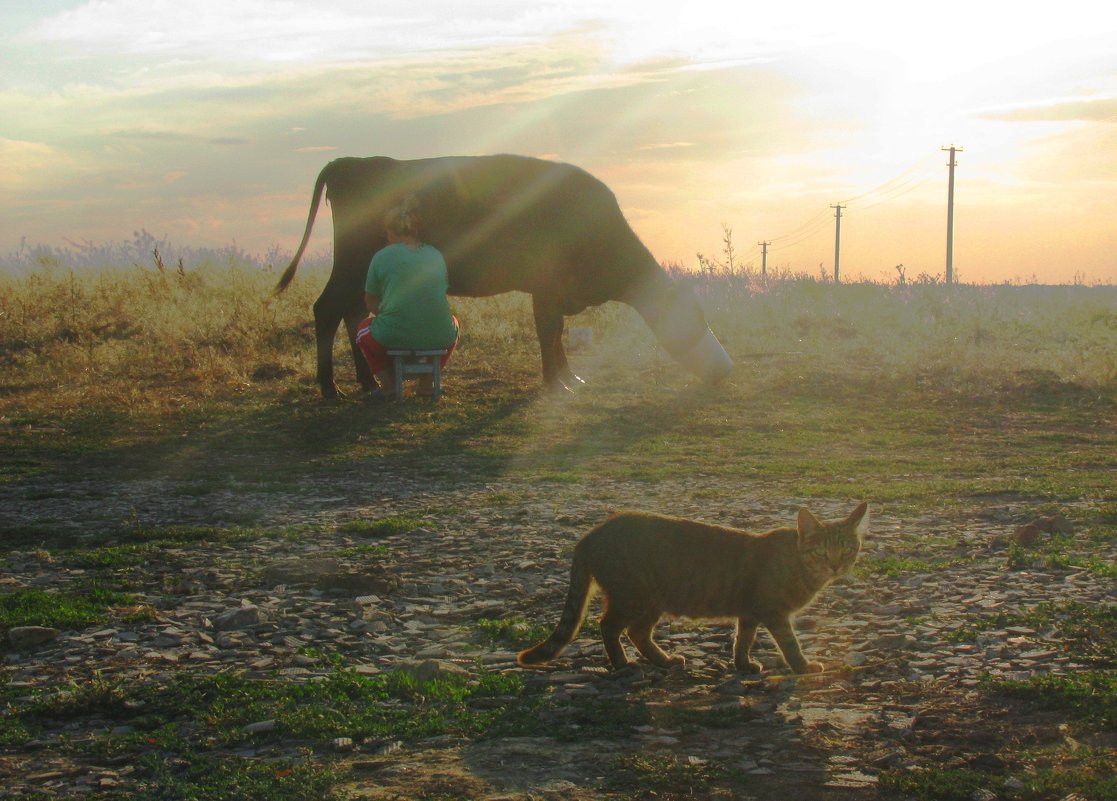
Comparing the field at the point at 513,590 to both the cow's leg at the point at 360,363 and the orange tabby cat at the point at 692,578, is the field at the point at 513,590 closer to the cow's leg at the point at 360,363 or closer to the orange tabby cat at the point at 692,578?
the orange tabby cat at the point at 692,578

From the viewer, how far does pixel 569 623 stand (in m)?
4.21

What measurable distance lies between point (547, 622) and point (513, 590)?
0.51 meters

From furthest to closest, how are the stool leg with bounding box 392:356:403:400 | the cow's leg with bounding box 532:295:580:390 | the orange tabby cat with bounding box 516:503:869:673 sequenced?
the cow's leg with bounding box 532:295:580:390
the stool leg with bounding box 392:356:403:400
the orange tabby cat with bounding box 516:503:869:673

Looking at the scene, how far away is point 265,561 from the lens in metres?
5.84

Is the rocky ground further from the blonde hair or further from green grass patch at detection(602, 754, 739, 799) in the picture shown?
the blonde hair

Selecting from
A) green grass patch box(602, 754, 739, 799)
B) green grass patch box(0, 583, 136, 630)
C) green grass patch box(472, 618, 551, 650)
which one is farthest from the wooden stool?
green grass patch box(602, 754, 739, 799)

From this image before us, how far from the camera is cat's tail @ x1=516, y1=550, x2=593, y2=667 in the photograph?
414 cm

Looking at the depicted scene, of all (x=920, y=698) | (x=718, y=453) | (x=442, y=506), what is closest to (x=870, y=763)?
(x=920, y=698)

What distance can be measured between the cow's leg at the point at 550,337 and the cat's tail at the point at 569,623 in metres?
8.67

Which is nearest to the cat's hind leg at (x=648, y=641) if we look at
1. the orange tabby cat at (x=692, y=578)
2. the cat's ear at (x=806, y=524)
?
Result: the orange tabby cat at (x=692, y=578)

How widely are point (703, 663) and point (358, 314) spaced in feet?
30.1

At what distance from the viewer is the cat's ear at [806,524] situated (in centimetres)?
428

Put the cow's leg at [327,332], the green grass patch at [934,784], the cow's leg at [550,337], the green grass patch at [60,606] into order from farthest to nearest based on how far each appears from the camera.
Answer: the cow's leg at [550,337] < the cow's leg at [327,332] < the green grass patch at [60,606] < the green grass patch at [934,784]

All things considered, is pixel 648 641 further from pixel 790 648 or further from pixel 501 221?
pixel 501 221
